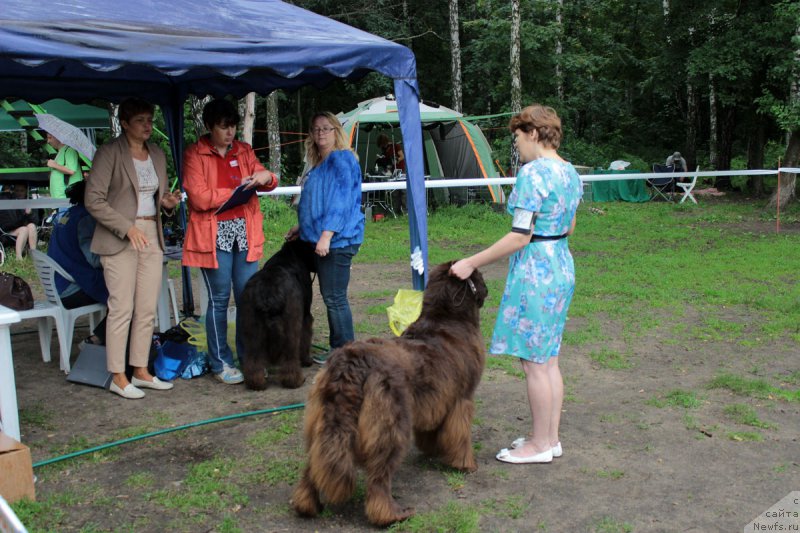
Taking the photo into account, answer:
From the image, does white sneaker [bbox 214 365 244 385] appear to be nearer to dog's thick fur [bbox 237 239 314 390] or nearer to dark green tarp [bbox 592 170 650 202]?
dog's thick fur [bbox 237 239 314 390]

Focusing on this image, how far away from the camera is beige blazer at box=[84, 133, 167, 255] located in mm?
4562

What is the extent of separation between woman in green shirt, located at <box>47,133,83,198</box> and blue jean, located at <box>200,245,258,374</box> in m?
4.55

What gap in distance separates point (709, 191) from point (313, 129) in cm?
1652

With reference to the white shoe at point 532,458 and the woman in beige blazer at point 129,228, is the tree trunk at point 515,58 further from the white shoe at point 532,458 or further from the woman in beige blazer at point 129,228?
the white shoe at point 532,458

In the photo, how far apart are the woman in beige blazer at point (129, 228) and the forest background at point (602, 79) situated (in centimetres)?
740

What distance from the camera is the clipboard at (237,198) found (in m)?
4.90

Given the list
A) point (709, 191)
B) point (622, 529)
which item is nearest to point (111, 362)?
point (622, 529)

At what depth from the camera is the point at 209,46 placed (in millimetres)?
4207

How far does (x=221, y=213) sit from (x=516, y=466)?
102 inches

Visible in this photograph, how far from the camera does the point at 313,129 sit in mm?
5152

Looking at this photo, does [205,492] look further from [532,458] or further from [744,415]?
[744,415]

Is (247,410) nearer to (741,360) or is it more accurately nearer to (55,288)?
(55,288)

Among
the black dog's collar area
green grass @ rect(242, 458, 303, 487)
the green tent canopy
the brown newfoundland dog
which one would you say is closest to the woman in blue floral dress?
the black dog's collar area

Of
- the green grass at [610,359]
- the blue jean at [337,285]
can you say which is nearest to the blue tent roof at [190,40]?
the blue jean at [337,285]
